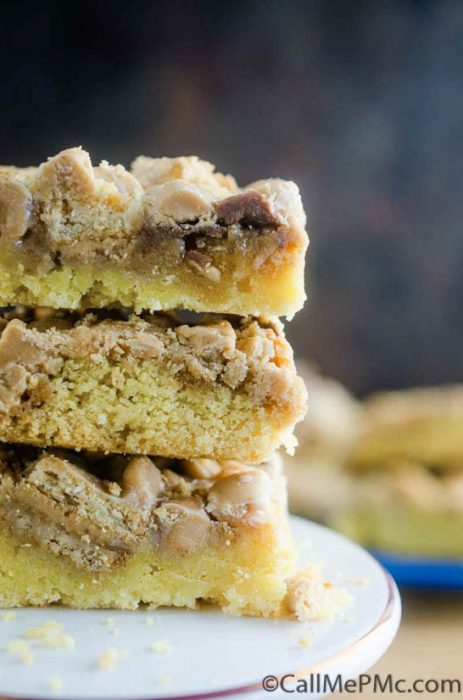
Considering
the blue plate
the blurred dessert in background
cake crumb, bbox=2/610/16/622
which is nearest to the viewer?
cake crumb, bbox=2/610/16/622

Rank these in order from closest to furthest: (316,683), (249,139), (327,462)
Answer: (316,683), (327,462), (249,139)

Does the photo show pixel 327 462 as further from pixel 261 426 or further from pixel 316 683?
pixel 316 683

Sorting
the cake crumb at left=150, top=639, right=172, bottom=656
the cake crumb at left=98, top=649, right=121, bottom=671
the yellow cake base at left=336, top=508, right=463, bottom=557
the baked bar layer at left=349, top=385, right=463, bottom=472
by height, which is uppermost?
the baked bar layer at left=349, top=385, right=463, bottom=472

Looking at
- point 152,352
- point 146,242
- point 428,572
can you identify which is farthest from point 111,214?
point 428,572

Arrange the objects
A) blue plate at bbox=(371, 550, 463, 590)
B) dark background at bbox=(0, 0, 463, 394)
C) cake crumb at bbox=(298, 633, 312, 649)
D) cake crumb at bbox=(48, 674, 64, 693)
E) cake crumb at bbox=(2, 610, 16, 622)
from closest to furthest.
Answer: cake crumb at bbox=(48, 674, 64, 693) < cake crumb at bbox=(298, 633, 312, 649) < cake crumb at bbox=(2, 610, 16, 622) < blue plate at bbox=(371, 550, 463, 590) < dark background at bbox=(0, 0, 463, 394)

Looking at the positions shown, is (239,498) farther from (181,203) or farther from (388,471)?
(388,471)

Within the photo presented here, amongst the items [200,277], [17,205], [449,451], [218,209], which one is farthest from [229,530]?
[449,451]

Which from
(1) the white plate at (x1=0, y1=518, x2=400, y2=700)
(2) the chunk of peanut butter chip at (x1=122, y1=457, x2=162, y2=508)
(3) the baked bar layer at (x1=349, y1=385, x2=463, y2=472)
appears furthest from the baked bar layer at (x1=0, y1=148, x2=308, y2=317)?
(3) the baked bar layer at (x1=349, y1=385, x2=463, y2=472)

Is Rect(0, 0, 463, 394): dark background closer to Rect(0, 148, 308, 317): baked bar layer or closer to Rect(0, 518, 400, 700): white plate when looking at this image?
Rect(0, 148, 308, 317): baked bar layer
